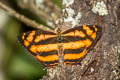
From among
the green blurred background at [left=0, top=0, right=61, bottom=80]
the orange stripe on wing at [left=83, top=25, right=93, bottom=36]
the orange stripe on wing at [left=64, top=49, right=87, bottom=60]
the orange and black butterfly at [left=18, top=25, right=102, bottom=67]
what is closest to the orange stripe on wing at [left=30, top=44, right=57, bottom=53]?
the orange and black butterfly at [left=18, top=25, right=102, bottom=67]

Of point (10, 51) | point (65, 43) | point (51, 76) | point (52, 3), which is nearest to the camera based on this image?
point (51, 76)

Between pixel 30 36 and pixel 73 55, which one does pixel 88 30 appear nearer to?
pixel 73 55

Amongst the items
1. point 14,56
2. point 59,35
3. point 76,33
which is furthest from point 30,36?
point 14,56

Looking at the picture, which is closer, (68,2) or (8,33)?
(68,2)

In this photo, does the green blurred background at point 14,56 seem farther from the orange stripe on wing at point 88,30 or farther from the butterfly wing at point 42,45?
the orange stripe on wing at point 88,30

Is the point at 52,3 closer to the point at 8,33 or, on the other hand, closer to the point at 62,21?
the point at 8,33

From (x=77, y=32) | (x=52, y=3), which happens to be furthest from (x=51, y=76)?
(x=52, y=3)

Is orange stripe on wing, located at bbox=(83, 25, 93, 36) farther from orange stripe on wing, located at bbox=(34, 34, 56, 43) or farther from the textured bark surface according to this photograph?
orange stripe on wing, located at bbox=(34, 34, 56, 43)

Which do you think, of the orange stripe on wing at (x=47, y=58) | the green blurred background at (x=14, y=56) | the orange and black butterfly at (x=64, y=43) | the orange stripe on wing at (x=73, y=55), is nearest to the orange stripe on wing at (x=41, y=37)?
the orange and black butterfly at (x=64, y=43)
